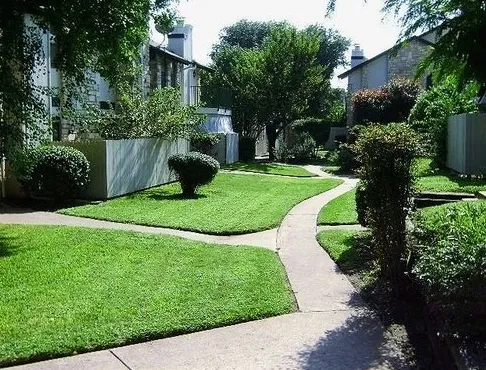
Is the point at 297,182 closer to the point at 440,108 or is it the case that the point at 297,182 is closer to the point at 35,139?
the point at 440,108

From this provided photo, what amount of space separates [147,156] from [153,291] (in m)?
12.0

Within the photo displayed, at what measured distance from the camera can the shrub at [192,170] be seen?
651 inches

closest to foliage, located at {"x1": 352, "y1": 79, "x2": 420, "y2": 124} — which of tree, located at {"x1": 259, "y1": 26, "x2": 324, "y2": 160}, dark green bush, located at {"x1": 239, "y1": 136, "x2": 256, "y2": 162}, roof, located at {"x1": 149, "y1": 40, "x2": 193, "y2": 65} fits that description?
tree, located at {"x1": 259, "y1": 26, "x2": 324, "y2": 160}

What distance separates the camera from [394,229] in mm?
6762

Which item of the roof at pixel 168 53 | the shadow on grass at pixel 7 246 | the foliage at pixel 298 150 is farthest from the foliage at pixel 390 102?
the shadow on grass at pixel 7 246

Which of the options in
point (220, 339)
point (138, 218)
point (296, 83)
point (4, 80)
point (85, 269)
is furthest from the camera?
point (296, 83)

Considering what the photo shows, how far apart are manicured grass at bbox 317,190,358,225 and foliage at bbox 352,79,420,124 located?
64.1 feet

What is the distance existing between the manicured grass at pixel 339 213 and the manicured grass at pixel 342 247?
3.83 feet

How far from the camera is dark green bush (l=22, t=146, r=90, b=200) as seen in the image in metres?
14.4

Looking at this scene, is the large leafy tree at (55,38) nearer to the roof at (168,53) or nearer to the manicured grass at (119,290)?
the manicured grass at (119,290)

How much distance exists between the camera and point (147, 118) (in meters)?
19.3

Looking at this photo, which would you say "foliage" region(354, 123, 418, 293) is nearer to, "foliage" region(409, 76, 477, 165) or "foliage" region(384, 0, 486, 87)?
"foliage" region(384, 0, 486, 87)

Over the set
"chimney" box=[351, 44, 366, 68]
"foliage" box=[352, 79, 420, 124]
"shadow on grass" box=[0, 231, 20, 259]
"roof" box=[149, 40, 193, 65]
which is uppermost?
"chimney" box=[351, 44, 366, 68]

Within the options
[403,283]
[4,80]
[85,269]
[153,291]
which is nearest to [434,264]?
[403,283]
